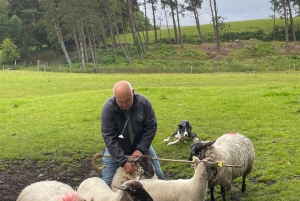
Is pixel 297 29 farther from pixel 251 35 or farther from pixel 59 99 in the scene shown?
pixel 59 99

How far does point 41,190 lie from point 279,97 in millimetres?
13928

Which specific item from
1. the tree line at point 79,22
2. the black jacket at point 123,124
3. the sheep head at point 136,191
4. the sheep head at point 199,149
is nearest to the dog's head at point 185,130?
the sheep head at point 199,149

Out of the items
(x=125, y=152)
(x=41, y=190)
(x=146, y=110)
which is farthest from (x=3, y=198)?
(x=146, y=110)

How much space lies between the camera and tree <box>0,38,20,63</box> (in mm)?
74375

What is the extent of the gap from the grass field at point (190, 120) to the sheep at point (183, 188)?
1948mm

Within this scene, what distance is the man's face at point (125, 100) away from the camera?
6.30 metres

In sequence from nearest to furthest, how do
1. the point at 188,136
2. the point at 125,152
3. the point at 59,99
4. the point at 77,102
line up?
1. the point at 125,152
2. the point at 188,136
3. the point at 77,102
4. the point at 59,99

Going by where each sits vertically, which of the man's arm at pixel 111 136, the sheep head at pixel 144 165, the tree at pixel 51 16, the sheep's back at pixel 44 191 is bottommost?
the sheep's back at pixel 44 191

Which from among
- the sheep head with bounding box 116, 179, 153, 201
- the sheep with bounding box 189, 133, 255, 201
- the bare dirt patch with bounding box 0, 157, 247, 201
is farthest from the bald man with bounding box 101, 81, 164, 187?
the bare dirt patch with bounding box 0, 157, 247, 201

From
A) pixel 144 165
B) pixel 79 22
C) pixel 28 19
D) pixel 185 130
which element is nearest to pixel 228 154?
pixel 144 165

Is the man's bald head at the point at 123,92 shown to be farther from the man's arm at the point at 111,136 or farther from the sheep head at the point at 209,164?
the sheep head at the point at 209,164

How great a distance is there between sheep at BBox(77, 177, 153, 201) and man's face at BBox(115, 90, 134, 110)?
1.38 m

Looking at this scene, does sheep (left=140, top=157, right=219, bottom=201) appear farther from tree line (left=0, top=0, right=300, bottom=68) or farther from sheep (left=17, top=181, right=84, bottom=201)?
tree line (left=0, top=0, right=300, bottom=68)

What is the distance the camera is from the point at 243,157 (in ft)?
26.5
